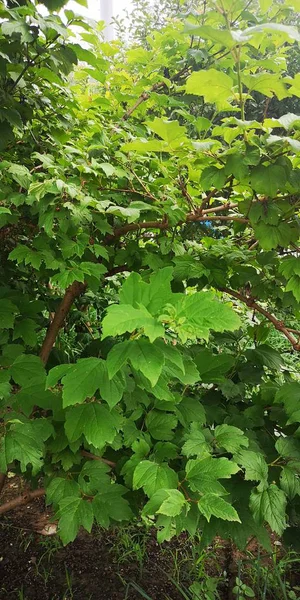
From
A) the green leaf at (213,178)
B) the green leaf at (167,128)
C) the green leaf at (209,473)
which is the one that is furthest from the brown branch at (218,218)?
the green leaf at (209,473)

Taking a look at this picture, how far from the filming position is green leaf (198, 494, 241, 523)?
0.88 meters

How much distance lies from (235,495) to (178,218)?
2.84 feet

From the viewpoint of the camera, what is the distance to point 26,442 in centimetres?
108

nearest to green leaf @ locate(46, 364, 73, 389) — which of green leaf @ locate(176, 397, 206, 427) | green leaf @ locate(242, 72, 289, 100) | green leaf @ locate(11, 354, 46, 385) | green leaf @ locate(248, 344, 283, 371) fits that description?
green leaf @ locate(11, 354, 46, 385)

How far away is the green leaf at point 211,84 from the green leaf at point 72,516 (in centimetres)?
109

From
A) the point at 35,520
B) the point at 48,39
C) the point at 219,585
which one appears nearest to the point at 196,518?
Answer: the point at 219,585

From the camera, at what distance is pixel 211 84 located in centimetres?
100

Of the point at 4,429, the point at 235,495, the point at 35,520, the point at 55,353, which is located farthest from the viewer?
the point at 35,520

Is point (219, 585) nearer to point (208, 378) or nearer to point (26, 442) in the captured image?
point (208, 378)

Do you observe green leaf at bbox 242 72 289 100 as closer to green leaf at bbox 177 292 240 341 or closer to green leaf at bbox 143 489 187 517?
green leaf at bbox 177 292 240 341

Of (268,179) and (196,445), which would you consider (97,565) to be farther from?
(268,179)

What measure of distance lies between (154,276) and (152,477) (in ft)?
1.63

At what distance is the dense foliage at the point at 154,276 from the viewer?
0.92 meters

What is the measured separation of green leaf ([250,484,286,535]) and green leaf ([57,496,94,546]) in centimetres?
43
